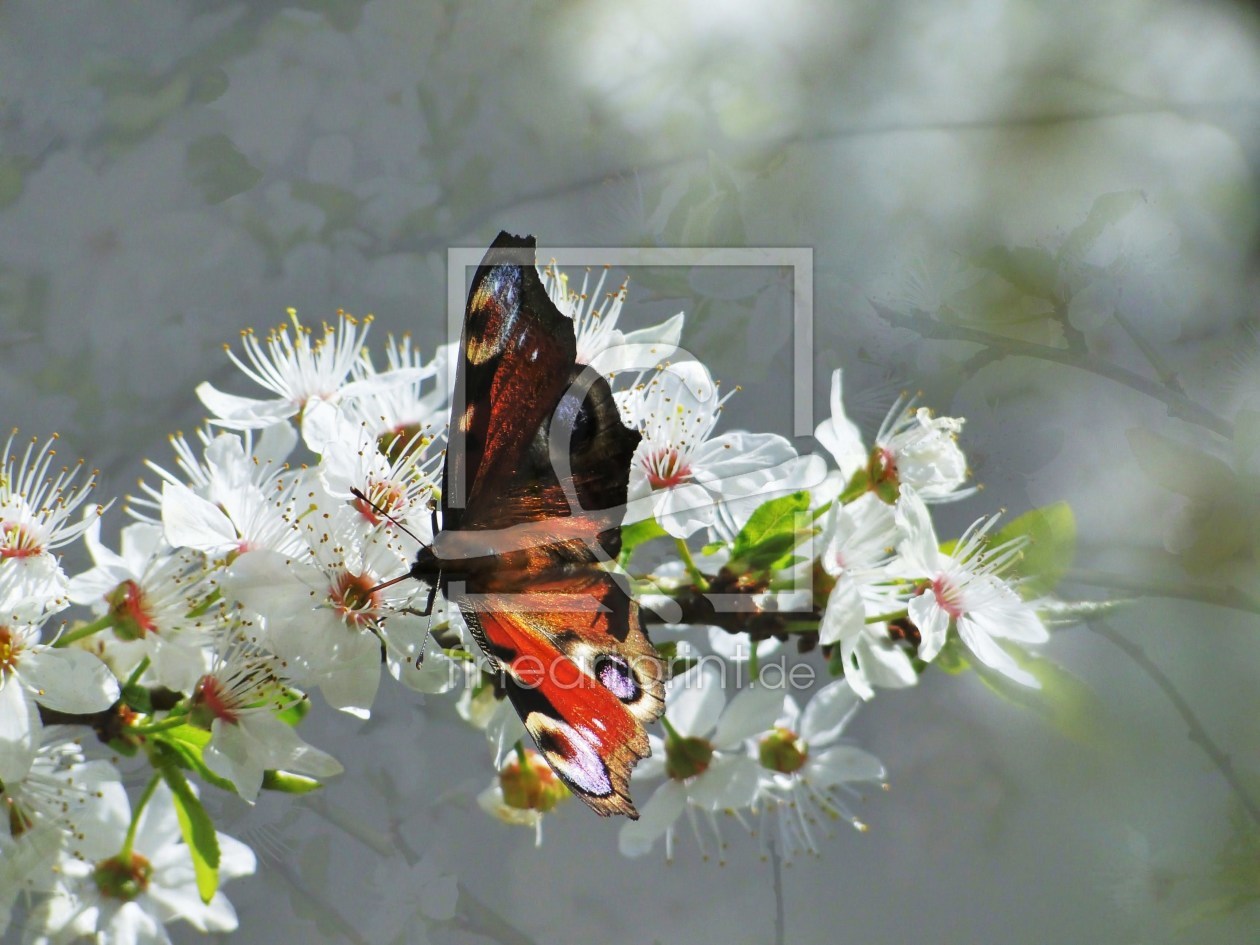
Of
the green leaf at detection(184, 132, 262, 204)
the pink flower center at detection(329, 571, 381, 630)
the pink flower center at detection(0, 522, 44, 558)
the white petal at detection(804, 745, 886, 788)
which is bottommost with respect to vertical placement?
the white petal at detection(804, 745, 886, 788)

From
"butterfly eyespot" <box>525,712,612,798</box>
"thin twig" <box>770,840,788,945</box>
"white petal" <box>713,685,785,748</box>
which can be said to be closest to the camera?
"butterfly eyespot" <box>525,712,612,798</box>

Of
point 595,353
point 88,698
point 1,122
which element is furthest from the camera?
point 1,122

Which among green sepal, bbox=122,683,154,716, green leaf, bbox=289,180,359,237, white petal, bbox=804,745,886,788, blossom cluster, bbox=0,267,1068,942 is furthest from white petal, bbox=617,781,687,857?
green leaf, bbox=289,180,359,237

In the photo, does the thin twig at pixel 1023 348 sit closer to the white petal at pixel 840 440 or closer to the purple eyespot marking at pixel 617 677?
the white petal at pixel 840 440

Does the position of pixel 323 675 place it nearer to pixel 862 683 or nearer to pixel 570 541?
pixel 570 541

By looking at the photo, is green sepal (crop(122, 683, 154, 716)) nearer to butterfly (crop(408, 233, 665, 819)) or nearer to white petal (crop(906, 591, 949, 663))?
butterfly (crop(408, 233, 665, 819))

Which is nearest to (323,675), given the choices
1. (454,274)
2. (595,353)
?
(595,353)

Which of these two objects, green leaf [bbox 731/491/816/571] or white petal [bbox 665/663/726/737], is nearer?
green leaf [bbox 731/491/816/571]
